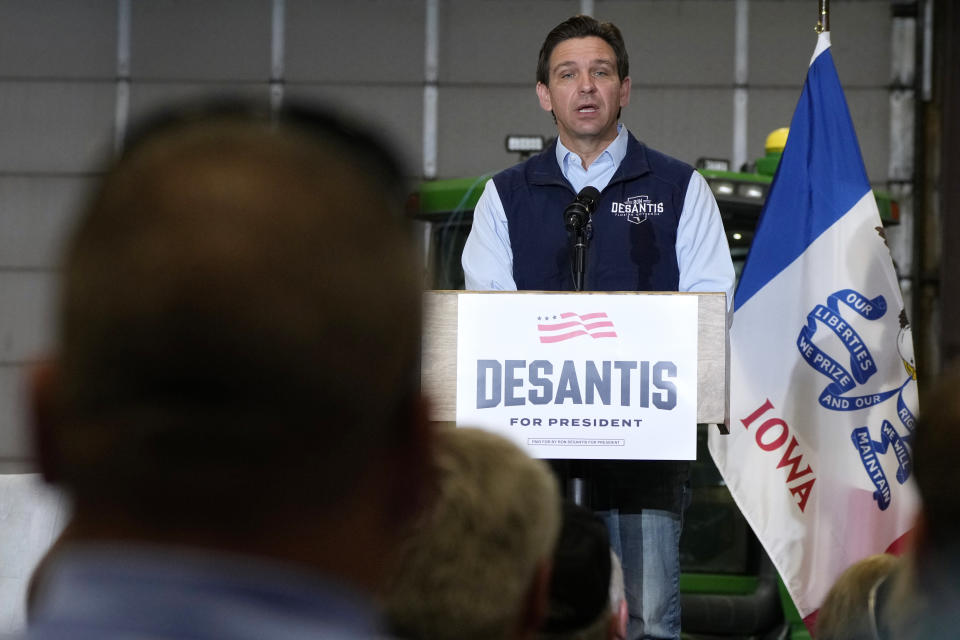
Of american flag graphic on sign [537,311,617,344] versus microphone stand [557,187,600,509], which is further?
microphone stand [557,187,600,509]

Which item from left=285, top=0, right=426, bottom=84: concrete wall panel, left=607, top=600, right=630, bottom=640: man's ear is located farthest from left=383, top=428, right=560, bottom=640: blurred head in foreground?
left=285, top=0, right=426, bottom=84: concrete wall panel

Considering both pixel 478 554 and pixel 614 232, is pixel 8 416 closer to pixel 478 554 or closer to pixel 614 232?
pixel 614 232

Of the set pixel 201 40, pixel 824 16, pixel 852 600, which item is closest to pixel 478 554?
pixel 852 600

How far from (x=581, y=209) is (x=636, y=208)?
0.24 m

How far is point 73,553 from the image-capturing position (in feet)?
Answer: 1.92

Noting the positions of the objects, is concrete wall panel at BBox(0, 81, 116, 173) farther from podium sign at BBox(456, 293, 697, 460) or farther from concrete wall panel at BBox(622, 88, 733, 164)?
podium sign at BBox(456, 293, 697, 460)

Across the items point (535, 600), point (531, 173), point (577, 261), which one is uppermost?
point (531, 173)

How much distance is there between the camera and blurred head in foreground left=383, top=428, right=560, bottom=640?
100 centimetres

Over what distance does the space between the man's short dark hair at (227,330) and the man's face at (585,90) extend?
9.38 ft

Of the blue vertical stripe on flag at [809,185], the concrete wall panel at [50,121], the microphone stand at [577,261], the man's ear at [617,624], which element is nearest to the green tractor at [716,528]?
the blue vertical stripe on flag at [809,185]

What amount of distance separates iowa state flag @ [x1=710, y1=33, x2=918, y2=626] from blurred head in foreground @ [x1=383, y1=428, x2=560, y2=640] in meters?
3.20

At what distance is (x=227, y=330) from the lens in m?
0.56

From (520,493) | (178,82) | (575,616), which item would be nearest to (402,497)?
(520,493)

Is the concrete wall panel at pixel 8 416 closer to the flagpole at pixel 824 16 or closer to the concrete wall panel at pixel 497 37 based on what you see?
the concrete wall panel at pixel 497 37
